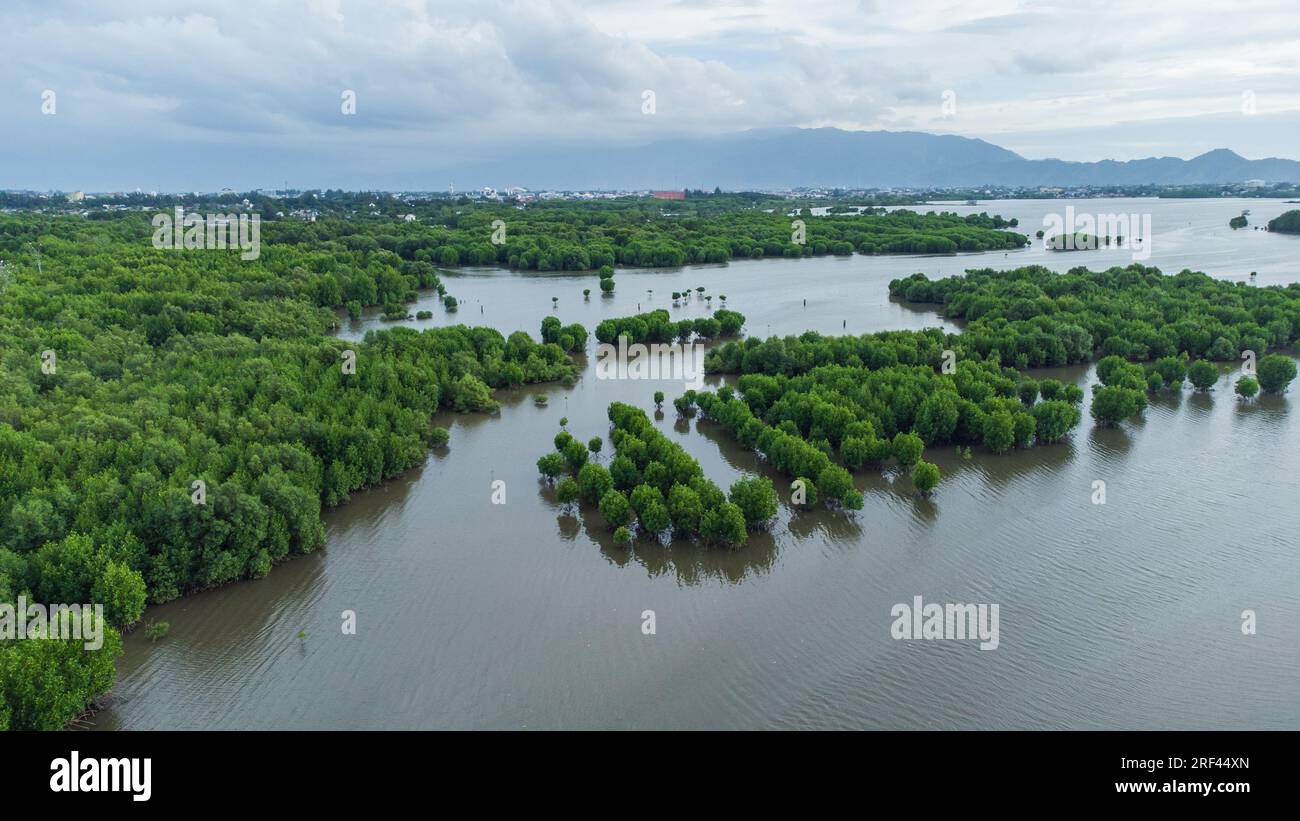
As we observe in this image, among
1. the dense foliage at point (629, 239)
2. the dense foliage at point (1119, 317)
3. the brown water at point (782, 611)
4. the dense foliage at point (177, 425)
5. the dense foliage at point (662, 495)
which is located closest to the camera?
the brown water at point (782, 611)

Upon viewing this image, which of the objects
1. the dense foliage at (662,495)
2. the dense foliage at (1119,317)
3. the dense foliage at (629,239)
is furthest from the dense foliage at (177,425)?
the dense foliage at (629,239)

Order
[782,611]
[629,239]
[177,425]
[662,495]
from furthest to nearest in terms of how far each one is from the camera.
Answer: [629,239], [177,425], [662,495], [782,611]

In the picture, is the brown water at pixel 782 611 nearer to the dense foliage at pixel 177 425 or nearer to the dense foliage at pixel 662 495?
the dense foliage at pixel 662 495

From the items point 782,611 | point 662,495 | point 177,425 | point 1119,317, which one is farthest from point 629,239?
point 782,611

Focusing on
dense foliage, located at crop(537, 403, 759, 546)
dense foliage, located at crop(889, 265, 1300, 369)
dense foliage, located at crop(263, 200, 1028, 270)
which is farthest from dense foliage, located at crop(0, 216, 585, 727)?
dense foliage, located at crop(263, 200, 1028, 270)

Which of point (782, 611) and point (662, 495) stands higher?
point (662, 495)

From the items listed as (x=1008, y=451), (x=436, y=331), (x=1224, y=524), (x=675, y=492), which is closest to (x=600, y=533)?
(x=675, y=492)

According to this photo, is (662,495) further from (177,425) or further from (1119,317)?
(1119,317)

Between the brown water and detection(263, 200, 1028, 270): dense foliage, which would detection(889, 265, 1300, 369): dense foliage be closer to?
the brown water
